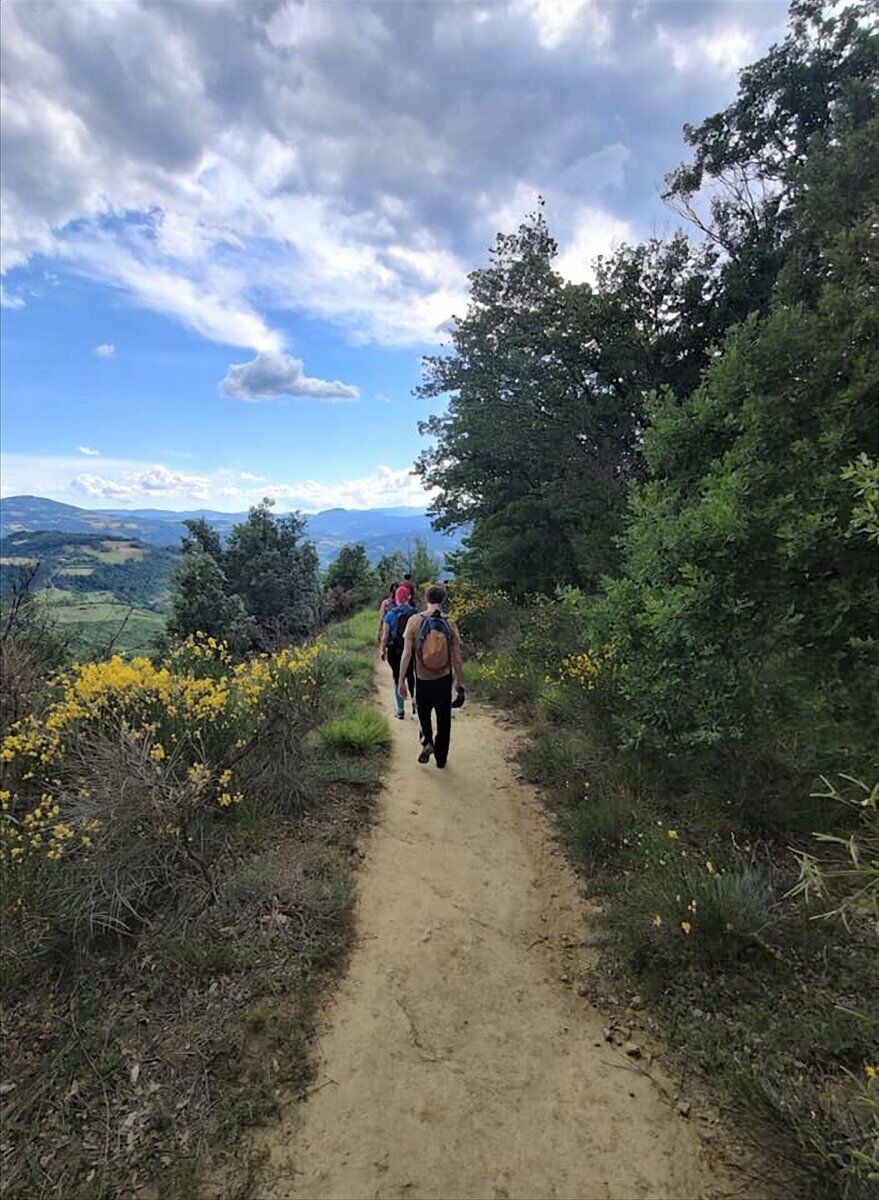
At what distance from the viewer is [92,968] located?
323 centimetres

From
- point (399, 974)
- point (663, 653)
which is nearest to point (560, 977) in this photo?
point (399, 974)

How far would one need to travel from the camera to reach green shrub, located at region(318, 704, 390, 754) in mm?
6008

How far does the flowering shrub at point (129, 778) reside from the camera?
11.5 ft

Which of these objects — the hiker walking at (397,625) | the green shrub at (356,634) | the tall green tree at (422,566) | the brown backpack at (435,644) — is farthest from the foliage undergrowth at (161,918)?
the tall green tree at (422,566)

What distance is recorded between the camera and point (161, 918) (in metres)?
Result: 3.49

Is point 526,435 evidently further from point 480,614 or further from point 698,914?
point 698,914

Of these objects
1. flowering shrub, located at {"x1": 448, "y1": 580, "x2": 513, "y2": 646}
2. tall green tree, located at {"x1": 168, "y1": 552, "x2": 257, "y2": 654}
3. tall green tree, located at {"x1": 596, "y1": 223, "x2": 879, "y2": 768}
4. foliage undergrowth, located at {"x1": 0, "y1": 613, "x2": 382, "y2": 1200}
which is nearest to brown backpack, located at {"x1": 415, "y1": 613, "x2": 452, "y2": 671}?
foliage undergrowth, located at {"x1": 0, "y1": 613, "x2": 382, "y2": 1200}

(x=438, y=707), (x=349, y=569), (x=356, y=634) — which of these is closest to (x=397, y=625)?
(x=438, y=707)

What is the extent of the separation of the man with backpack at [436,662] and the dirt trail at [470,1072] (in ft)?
5.47

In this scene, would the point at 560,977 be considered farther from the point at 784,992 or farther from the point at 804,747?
the point at 804,747

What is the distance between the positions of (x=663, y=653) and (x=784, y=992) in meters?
2.54

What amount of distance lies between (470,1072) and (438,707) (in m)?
3.35

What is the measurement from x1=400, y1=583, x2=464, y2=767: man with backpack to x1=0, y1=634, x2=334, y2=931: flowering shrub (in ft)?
4.11

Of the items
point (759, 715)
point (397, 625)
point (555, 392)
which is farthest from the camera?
point (555, 392)
